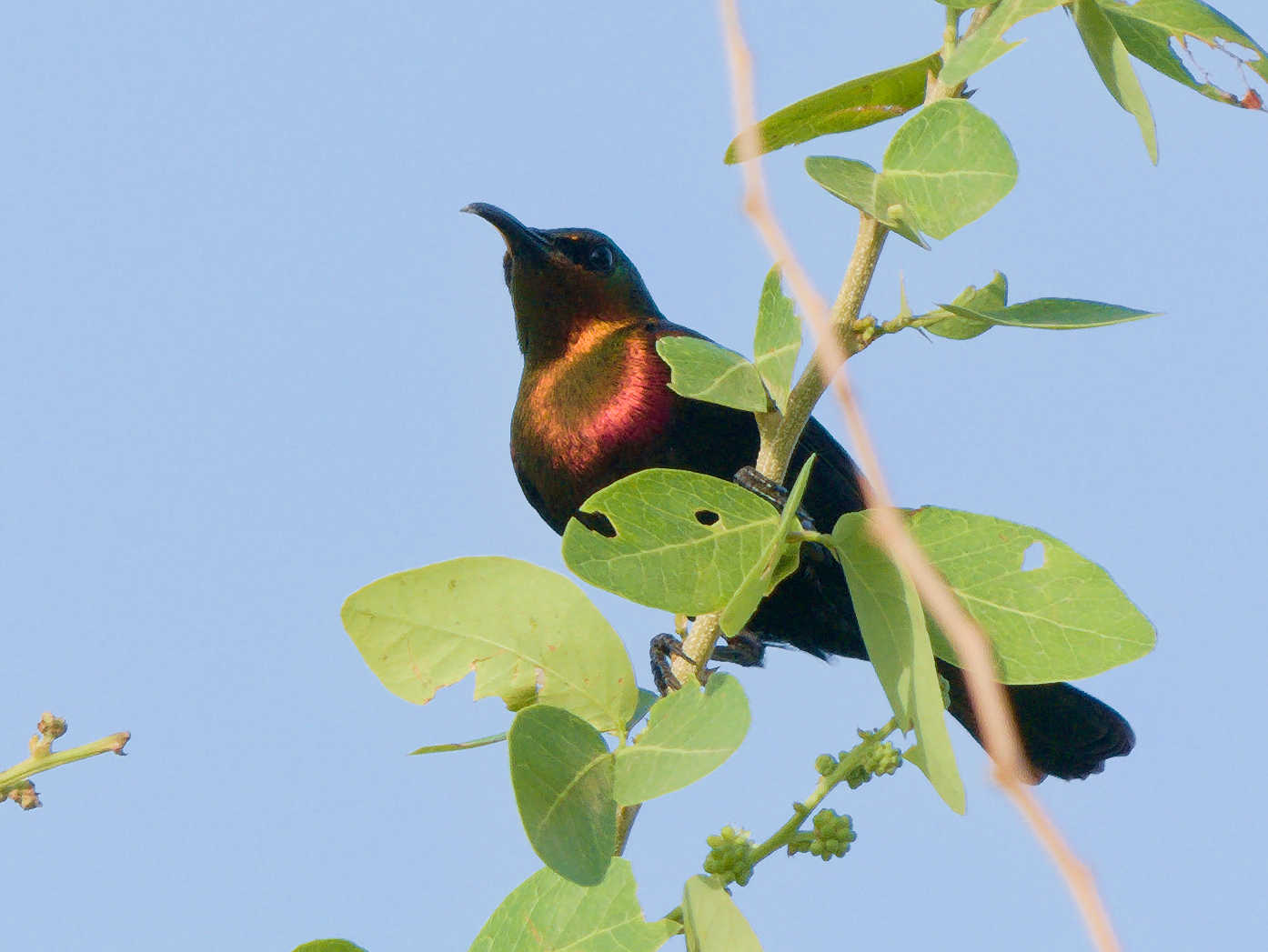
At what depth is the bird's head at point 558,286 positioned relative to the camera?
466 centimetres

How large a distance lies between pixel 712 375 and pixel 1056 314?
0.41 metres

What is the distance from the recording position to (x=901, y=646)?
5.36 feet

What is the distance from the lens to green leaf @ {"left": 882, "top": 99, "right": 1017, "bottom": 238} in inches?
61.1

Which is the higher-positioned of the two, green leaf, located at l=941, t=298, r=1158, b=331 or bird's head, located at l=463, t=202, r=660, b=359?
bird's head, located at l=463, t=202, r=660, b=359

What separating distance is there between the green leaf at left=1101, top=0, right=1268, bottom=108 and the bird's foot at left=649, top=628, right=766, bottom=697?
3.11 feet

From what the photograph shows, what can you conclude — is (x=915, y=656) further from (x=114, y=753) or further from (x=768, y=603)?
(x=768, y=603)

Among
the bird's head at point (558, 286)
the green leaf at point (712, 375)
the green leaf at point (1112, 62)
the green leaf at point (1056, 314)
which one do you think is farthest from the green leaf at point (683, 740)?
the bird's head at point (558, 286)

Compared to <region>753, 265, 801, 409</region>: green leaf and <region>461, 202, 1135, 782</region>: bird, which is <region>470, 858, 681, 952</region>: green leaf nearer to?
<region>753, 265, 801, 409</region>: green leaf

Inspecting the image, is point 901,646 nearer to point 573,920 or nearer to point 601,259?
point 573,920

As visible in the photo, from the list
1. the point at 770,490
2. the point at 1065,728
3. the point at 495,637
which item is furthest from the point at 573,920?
the point at 1065,728

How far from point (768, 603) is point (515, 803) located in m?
3.11

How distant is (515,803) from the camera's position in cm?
150

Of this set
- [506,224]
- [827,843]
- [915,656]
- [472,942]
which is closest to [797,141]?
[915,656]

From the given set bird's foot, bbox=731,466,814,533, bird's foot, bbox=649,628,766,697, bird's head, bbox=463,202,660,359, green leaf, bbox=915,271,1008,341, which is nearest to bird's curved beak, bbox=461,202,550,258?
bird's head, bbox=463,202,660,359
